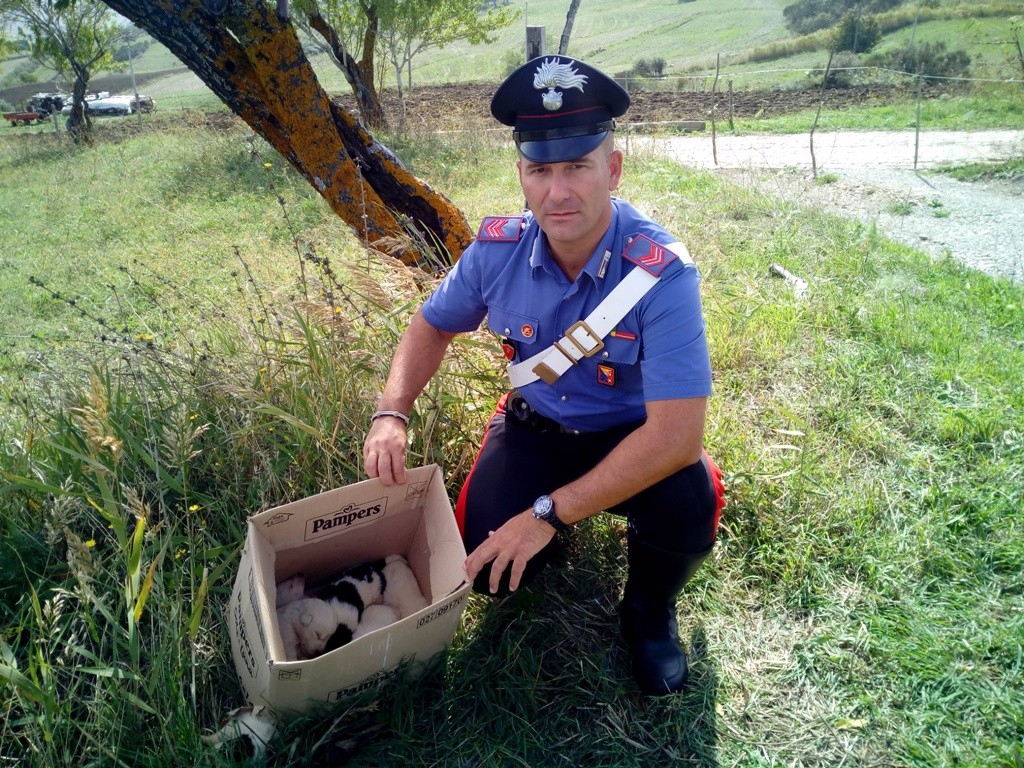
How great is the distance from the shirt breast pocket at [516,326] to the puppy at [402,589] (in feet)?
2.63

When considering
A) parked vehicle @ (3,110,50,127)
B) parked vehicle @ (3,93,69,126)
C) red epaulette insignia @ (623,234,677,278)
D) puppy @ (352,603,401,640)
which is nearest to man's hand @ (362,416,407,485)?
puppy @ (352,603,401,640)

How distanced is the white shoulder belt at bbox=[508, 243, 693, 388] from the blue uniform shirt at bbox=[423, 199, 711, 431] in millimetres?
34

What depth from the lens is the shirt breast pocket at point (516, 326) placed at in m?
2.12

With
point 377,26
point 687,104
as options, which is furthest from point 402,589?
point 687,104

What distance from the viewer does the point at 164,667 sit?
178 cm

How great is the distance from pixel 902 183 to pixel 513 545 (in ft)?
26.2

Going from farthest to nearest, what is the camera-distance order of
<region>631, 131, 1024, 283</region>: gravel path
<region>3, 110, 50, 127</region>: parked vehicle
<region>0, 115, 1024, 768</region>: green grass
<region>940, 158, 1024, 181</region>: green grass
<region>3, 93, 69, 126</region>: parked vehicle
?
<region>3, 93, 69, 126</region>: parked vehicle → <region>3, 110, 50, 127</region>: parked vehicle → <region>940, 158, 1024, 181</region>: green grass → <region>631, 131, 1024, 283</region>: gravel path → <region>0, 115, 1024, 768</region>: green grass

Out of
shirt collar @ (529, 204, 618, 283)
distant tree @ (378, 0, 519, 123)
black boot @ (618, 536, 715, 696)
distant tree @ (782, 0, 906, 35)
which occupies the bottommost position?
black boot @ (618, 536, 715, 696)

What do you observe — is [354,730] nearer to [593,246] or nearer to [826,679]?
[826,679]

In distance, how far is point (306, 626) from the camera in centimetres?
195

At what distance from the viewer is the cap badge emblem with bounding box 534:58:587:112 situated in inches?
72.2

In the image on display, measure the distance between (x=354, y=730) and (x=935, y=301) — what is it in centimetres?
401

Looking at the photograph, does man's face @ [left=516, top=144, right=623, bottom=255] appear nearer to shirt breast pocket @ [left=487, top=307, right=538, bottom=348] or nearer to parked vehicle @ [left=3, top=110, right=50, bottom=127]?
shirt breast pocket @ [left=487, top=307, right=538, bottom=348]

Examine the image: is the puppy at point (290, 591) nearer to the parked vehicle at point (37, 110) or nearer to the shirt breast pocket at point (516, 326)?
the shirt breast pocket at point (516, 326)
